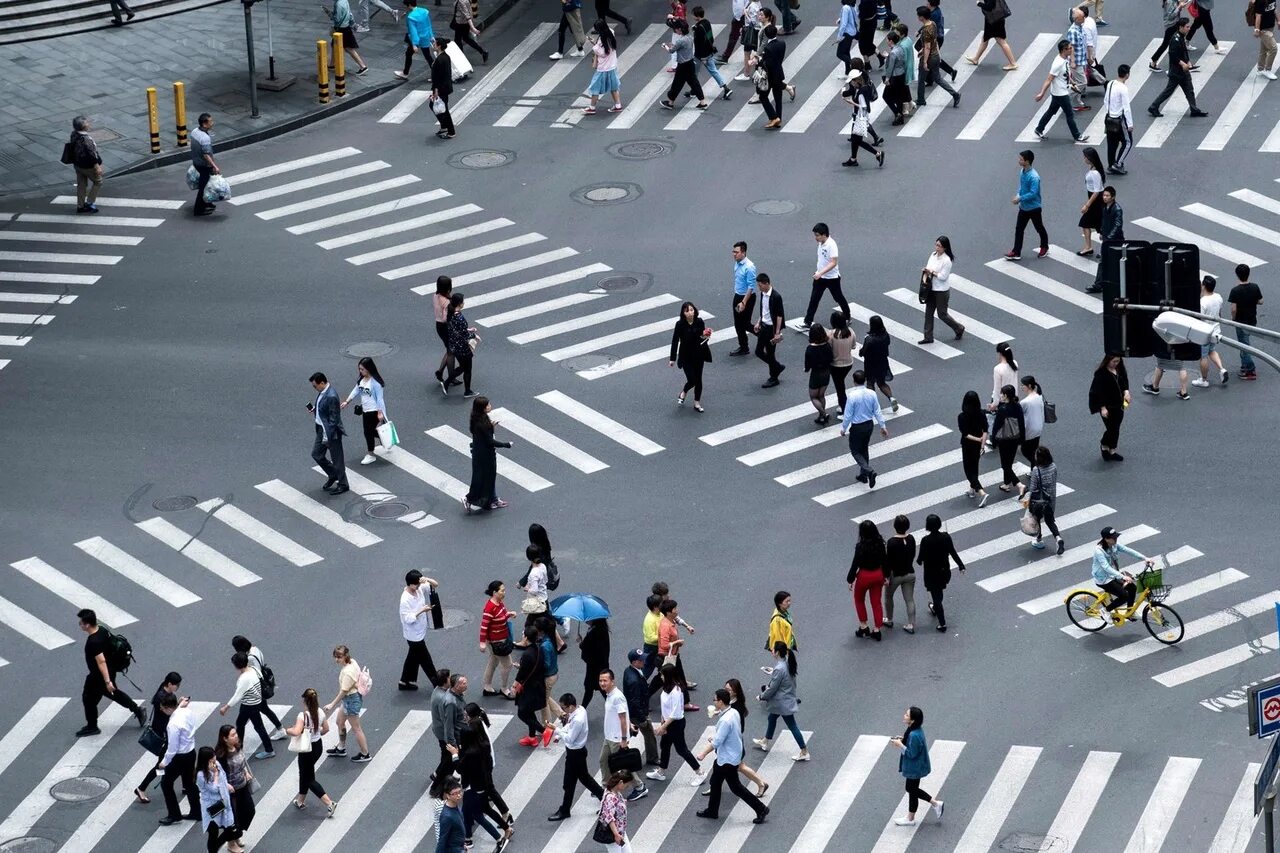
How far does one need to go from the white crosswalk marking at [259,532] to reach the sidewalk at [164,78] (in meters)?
12.4

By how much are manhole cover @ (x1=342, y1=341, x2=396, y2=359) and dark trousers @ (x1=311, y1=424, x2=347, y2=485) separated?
11.8 ft

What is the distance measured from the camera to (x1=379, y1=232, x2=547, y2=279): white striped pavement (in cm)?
3672

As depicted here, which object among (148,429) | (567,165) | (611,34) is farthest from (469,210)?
(148,429)

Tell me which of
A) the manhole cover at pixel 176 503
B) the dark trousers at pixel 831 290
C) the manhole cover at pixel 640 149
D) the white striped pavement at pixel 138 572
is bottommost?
the white striped pavement at pixel 138 572

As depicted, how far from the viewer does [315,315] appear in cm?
3525

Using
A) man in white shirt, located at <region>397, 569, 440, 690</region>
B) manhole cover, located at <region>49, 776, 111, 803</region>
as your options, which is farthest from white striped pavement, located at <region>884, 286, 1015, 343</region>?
manhole cover, located at <region>49, 776, 111, 803</region>

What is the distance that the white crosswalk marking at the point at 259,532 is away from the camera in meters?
29.1

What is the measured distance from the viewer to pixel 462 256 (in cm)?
3722

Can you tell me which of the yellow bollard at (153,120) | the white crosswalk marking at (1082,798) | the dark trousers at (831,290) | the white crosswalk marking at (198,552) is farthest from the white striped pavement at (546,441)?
the yellow bollard at (153,120)

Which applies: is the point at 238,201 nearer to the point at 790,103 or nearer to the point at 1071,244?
the point at 790,103

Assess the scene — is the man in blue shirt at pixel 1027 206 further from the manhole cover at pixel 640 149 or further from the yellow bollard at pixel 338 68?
the yellow bollard at pixel 338 68

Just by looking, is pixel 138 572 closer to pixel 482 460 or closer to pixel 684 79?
pixel 482 460

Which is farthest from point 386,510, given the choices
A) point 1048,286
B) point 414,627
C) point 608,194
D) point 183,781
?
point 1048,286

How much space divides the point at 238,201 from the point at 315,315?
5.19 meters
